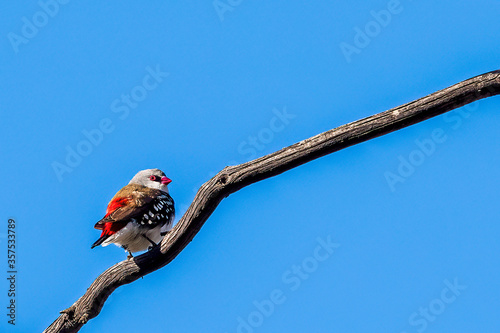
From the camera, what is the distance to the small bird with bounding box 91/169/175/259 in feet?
22.9

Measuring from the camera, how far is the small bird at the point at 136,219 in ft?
22.9

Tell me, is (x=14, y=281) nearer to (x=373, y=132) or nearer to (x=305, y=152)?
(x=305, y=152)

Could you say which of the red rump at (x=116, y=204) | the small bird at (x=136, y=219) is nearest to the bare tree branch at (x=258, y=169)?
the small bird at (x=136, y=219)

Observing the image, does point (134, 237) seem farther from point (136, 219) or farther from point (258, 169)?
point (258, 169)

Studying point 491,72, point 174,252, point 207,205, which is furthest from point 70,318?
point 491,72

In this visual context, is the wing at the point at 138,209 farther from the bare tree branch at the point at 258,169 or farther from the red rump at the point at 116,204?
the bare tree branch at the point at 258,169

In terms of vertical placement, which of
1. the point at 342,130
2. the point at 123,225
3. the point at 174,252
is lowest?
the point at 342,130

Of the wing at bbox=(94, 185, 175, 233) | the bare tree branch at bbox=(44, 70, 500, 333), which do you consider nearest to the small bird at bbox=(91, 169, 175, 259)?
the wing at bbox=(94, 185, 175, 233)

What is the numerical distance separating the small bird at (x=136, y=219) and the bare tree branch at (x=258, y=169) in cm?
111

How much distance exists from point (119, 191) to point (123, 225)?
1136 mm

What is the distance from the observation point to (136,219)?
725cm

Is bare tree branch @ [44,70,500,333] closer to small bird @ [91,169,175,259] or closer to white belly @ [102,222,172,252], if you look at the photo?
small bird @ [91,169,175,259]

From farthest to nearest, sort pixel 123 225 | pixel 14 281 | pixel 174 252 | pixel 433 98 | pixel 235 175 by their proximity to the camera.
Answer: pixel 14 281 < pixel 123 225 < pixel 174 252 < pixel 235 175 < pixel 433 98

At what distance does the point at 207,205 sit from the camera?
5.15 meters
